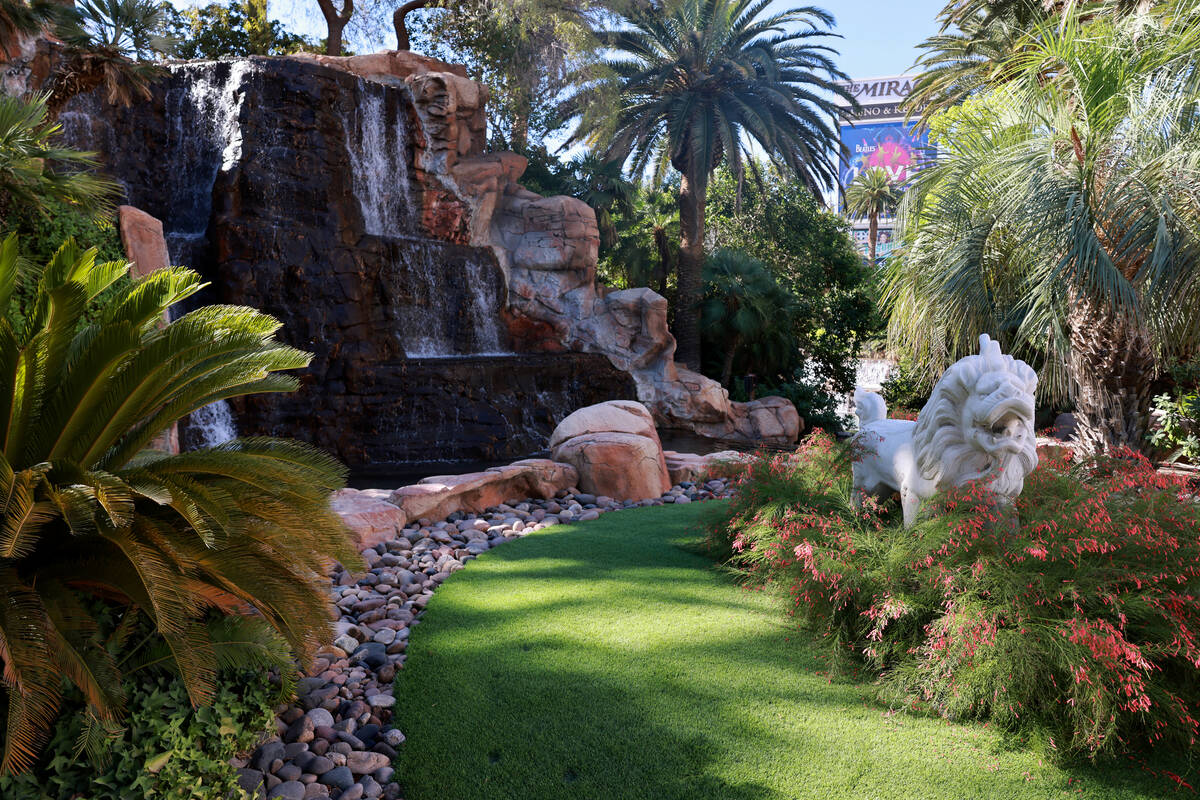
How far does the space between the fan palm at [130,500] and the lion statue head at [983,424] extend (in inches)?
124

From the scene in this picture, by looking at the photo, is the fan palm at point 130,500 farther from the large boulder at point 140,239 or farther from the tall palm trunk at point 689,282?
the tall palm trunk at point 689,282


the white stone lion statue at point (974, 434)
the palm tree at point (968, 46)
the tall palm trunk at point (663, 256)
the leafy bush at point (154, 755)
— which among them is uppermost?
the palm tree at point (968, 46)

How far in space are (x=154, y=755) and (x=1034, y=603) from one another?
11.7 ft

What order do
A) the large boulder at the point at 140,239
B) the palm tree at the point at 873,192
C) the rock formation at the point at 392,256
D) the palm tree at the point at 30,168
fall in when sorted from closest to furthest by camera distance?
1. the palm tree at the point at 30,168
2. the large boulder at the point at 140,239
3. the rock formation at the point at 392,256
4. the palm tree at the point at 873,192

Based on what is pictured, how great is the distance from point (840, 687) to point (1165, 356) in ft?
23.2

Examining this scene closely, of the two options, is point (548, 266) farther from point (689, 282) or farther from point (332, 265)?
point (332, 265)

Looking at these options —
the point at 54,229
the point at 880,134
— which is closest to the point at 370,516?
the point at 54,229

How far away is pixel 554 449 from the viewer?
8727mm

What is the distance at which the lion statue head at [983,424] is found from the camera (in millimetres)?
3735

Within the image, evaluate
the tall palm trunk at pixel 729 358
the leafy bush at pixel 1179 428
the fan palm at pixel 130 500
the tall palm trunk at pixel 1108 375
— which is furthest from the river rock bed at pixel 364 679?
the tall palm trunk at pixel 729 358

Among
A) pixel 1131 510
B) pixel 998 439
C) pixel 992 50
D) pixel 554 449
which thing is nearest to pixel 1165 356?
pixel 1131 510

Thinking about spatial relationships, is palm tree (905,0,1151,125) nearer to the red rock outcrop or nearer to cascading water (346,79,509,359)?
the red rock outcrop

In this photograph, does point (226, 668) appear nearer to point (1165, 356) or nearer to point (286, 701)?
point (286, 701)

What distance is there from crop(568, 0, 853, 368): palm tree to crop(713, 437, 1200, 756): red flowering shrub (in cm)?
1464
